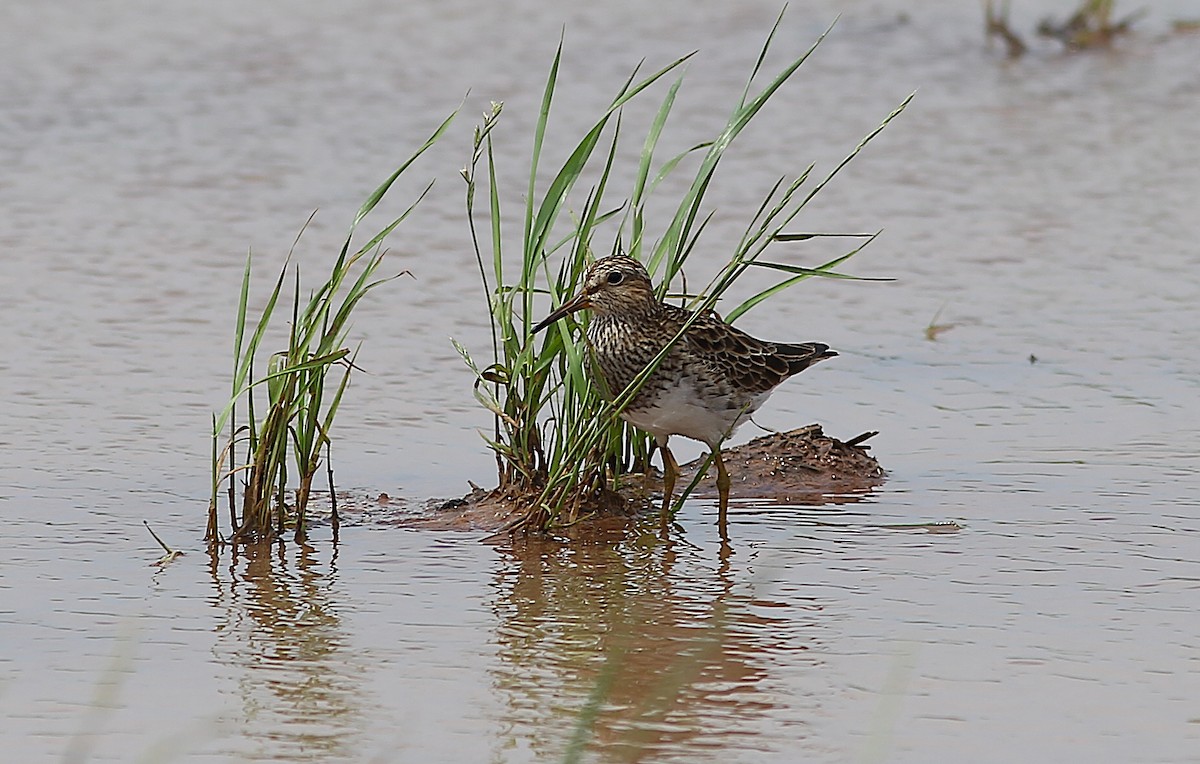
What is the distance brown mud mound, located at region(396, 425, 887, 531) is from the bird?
0.20m

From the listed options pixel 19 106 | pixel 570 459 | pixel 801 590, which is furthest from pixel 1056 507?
pixel 19 106

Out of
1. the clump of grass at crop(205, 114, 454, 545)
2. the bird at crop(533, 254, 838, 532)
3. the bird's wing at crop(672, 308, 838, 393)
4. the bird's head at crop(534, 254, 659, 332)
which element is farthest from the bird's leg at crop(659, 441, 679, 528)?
the clump of grass at crop(205, 114, 454, 545)

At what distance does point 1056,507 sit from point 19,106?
700cm

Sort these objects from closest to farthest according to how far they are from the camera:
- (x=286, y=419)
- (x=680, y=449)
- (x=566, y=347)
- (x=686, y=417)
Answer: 1. (x=286, y=419)
2. (x=566, y=347)
3. (x=686, y=417)
4. (x=680, y=449)

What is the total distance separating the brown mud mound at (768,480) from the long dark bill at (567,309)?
55cm

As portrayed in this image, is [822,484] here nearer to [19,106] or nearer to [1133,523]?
[1133,523]

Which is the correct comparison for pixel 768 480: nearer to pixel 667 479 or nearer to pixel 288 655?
pixel 667 479

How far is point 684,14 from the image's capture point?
13984 mm

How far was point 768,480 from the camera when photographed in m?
6.30

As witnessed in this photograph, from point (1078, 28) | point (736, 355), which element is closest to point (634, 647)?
point (736, 355)

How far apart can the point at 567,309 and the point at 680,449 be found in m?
1.32

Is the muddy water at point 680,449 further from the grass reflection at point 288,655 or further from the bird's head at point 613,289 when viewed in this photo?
the bird's head at point 613,289

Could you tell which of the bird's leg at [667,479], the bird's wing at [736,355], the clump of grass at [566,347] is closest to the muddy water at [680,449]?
the bird's leg at [667,479]

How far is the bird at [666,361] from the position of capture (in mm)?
5684
